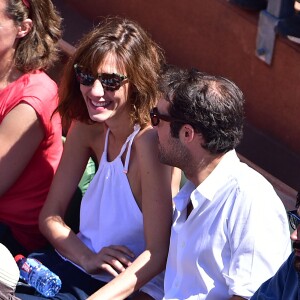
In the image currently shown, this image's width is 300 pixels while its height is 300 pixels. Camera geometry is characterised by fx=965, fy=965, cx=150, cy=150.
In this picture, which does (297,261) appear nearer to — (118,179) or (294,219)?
(294,219)

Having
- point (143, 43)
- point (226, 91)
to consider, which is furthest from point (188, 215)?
point (143, 43)

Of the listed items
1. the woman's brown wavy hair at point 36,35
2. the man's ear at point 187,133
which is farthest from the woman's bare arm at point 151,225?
the woman's brown wavy hair at point 36,35

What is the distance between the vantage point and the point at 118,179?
3.69m

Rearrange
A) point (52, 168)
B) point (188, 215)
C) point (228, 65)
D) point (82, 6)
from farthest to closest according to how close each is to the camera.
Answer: point (82, 6), point (228, 65), point (52, 168), point (188, 215)

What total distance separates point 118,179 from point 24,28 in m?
0.84

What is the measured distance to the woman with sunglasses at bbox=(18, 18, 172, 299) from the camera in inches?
138

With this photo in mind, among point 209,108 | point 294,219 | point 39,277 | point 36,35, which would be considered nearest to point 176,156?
point 209,108

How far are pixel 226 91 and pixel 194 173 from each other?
1.01 feet

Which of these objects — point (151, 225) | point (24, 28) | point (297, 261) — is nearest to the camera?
point (297, 261)

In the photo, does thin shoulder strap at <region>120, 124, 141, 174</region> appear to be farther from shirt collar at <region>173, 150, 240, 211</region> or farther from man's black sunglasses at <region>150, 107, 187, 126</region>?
shirt collar at <region>173, 150, 240, 211</region>

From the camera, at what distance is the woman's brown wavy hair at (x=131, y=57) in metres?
3.63

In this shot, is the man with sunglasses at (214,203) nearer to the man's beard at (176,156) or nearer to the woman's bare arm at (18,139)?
the man's beard at (176,156)

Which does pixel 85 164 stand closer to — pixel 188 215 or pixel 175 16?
pixel 188 215

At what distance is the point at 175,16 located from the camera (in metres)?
5.45
